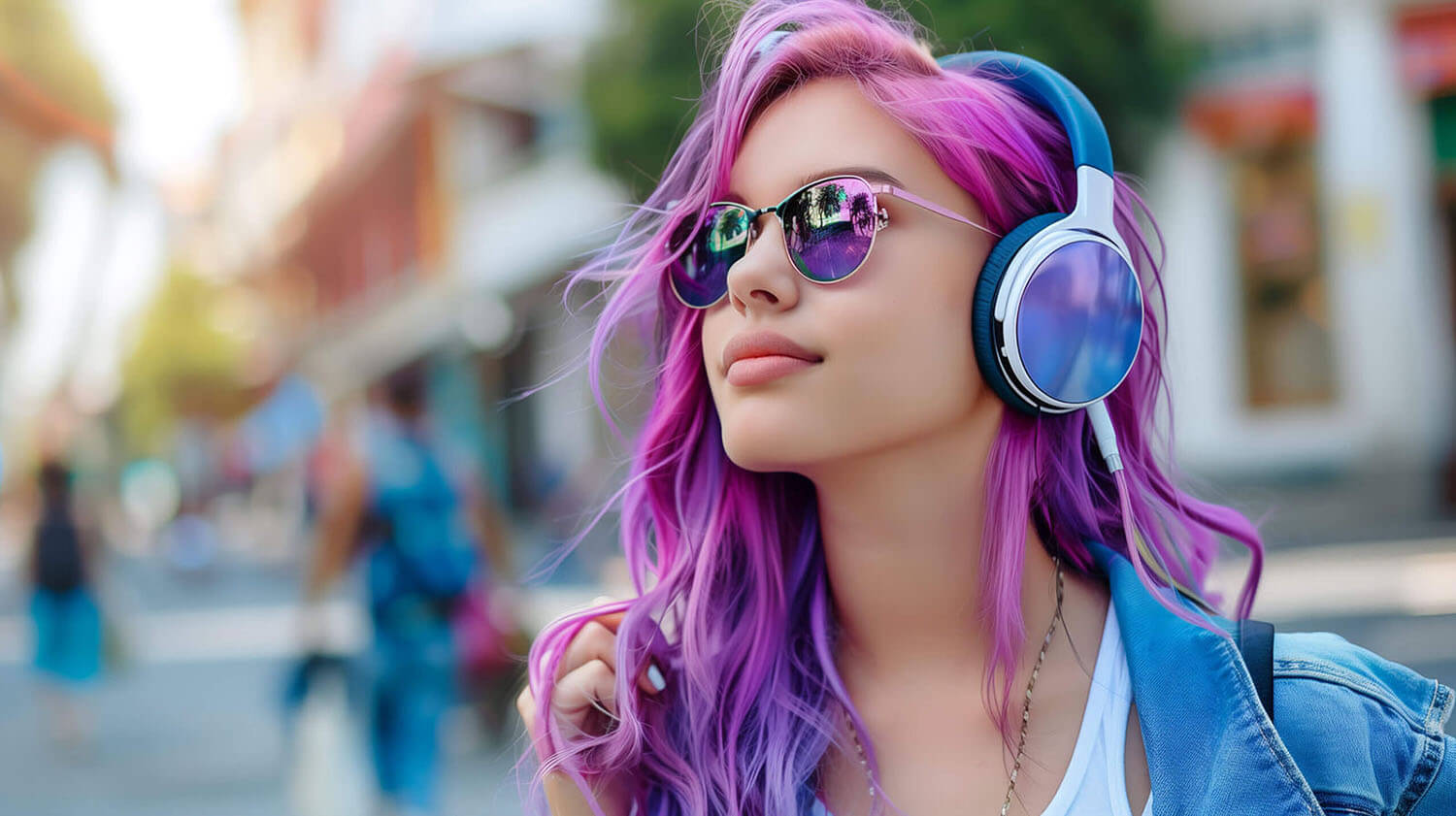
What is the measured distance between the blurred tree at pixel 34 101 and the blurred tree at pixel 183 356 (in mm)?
33183

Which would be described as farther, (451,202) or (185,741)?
(451,202)

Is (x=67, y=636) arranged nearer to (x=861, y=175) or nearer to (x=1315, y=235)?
(x=861, y=175)

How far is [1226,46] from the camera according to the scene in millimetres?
11586

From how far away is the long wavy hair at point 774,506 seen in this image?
140cm

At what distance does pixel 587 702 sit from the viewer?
4.66 ft

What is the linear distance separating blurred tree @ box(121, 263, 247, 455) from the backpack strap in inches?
1879

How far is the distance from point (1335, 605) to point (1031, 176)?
21.0ft

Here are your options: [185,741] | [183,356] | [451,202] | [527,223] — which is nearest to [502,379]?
[451,202]

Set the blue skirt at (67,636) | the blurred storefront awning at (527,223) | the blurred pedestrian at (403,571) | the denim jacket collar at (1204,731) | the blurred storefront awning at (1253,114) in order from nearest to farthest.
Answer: the denim jacket collar at (1204,731) < the blurred pedestrian at (403,571) < the blue skirt at (67,636) < the blurred storefront awning at (1253,114) < the blurred storefront awning at (527,223)

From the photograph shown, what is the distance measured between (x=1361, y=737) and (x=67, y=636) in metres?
7.82

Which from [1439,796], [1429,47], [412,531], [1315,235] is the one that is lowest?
[412,531]

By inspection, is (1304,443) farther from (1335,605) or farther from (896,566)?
(896,566)

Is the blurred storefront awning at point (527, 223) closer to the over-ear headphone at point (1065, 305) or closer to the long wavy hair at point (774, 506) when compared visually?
the long wavy hair at point (774, 506)

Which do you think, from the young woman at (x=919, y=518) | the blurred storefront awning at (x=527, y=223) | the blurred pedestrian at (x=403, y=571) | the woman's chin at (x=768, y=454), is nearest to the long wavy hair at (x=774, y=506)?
the young woman at (x=919, y=518)
